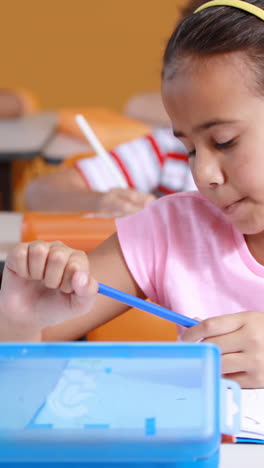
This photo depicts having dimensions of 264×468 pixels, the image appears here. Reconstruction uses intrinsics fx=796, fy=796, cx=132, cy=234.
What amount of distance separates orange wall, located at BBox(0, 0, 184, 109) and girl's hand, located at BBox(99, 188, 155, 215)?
259cm

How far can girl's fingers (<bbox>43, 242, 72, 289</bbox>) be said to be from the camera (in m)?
0.67

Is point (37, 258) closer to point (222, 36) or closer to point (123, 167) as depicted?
point (222, 36)

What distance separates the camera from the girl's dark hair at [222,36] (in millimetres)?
769

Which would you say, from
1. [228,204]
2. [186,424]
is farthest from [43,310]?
[186,424]

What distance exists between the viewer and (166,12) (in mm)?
4055

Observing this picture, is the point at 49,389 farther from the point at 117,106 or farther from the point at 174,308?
the point at 117,106

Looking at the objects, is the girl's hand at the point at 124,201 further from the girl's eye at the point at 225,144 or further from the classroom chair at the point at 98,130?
the classroom chair at the point at 98,130

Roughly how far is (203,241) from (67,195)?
988 millimetres

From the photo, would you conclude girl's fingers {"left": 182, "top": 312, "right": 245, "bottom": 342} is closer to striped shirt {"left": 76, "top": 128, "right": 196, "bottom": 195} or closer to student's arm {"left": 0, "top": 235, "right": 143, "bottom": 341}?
student's arm {"left": 0, "top": 235, "right": 143, "bottom": 341}

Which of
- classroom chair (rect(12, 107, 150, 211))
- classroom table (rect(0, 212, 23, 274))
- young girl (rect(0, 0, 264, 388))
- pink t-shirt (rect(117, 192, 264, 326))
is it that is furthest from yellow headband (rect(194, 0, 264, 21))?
classroom chair (rect(12, 107, 150, 211))

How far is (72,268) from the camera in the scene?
664 millimetres

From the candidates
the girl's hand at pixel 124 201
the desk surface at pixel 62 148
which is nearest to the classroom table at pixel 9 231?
the girl's hand at pixel 124 201

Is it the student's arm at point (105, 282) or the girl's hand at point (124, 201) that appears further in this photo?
the girl's hand at point (124, 201)

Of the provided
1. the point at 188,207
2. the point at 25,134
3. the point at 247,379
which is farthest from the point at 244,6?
the point at 25,134
